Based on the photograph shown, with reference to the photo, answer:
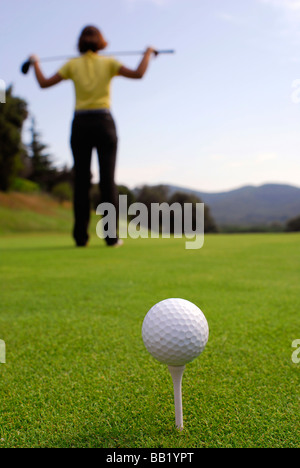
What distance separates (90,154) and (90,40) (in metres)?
1.56

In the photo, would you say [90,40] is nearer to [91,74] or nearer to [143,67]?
[91,74]

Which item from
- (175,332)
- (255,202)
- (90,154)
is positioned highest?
(255,202)

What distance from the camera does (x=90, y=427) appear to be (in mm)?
1289

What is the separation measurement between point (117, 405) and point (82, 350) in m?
0.58

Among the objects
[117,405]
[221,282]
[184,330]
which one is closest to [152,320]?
[184,330]

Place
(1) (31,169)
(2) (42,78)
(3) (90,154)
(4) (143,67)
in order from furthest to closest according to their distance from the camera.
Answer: (1) (31,169) < (3) (90,154) < (2) (42,78) < (4) (143,67)

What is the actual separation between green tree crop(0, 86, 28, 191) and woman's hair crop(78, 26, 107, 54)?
2400cm

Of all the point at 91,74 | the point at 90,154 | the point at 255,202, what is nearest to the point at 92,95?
the point at 91,74

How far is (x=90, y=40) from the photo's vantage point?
17.3 feet

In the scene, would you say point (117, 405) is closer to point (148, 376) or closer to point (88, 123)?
point (148, 376)

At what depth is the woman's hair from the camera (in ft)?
17.3

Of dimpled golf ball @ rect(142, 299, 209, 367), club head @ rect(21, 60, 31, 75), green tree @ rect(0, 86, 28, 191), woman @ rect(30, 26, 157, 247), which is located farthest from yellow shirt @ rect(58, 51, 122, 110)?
green tree @ rect(0, 86, 28, 191)

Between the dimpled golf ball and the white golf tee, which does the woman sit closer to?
the dimpled golf ball
